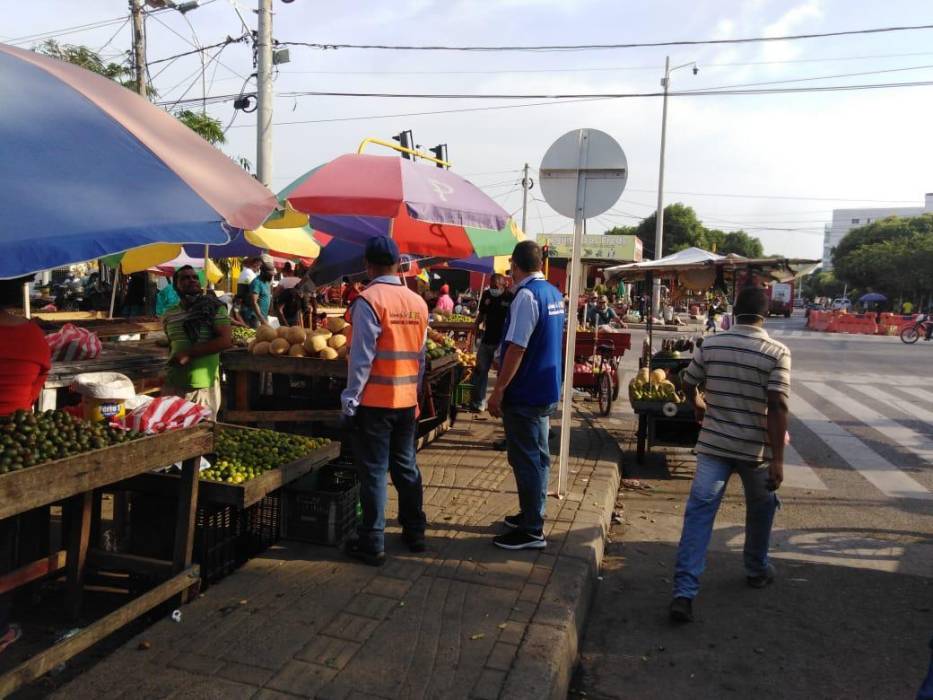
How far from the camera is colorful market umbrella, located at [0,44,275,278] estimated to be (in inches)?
93.5

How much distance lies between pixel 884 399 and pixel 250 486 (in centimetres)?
1269

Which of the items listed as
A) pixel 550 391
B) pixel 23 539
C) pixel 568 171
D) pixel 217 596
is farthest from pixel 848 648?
pixel 23 539

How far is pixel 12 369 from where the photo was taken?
354cm

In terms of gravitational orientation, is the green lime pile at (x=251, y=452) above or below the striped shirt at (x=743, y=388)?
below

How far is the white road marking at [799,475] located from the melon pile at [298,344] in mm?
4685

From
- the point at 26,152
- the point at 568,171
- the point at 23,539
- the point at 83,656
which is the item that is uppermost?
the point at 568,171

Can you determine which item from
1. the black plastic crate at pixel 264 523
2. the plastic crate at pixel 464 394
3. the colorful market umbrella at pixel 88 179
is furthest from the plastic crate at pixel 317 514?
the plastic crate at pixel 464 394

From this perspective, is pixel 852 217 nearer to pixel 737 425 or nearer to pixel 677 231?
pixel 677 231

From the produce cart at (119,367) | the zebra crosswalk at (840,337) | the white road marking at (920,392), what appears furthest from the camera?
the zebra crosswalk at (840,337)

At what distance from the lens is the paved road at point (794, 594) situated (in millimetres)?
3625

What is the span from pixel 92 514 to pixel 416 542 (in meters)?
1.90

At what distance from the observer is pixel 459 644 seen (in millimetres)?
3406

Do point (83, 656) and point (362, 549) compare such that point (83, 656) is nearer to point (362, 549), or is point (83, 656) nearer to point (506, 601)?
point (362, 549)

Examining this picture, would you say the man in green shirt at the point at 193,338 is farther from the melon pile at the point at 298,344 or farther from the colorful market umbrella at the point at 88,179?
the colorful market umbrella at the point at 88,179
